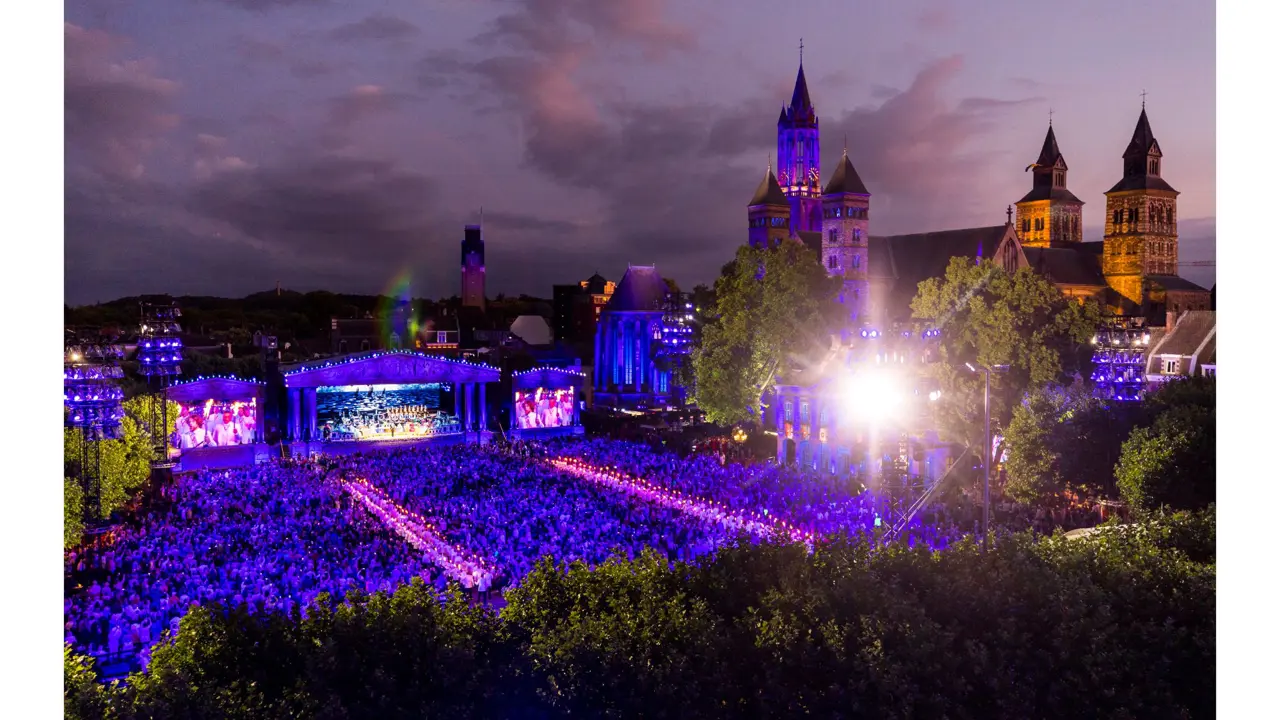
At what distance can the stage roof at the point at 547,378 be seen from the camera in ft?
133

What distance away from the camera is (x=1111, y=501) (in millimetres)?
20359

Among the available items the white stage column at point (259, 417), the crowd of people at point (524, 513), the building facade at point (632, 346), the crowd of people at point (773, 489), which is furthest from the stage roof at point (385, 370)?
the building facade at point (632, 346)

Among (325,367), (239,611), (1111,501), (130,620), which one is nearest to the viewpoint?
(239,611)

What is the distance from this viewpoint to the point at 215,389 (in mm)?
33656

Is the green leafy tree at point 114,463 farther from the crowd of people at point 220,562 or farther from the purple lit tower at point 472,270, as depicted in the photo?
the purple lit tower at point 472,270

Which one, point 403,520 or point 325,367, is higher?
point 325,367

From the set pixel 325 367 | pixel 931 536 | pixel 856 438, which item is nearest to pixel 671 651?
pixel 931 536

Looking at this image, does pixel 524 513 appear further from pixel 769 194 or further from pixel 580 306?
pixel 580 306

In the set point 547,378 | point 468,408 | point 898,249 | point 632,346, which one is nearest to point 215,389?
point 468,408

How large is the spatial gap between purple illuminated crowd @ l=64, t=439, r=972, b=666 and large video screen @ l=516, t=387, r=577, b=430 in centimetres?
1004

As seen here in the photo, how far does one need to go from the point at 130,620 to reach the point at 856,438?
20.7 meters
